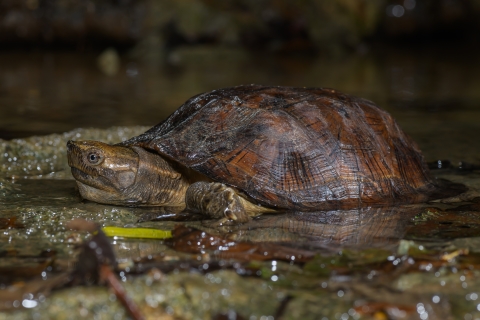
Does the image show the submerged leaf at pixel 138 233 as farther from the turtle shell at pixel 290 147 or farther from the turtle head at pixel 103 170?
the turtle head at pixel 103 170

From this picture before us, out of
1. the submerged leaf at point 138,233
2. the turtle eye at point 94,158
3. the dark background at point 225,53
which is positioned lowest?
the dark background at point 225,53

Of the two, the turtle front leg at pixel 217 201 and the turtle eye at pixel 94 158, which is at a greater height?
the turtle eye at pixel 94 158

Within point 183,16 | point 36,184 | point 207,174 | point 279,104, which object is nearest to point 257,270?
point 207,174

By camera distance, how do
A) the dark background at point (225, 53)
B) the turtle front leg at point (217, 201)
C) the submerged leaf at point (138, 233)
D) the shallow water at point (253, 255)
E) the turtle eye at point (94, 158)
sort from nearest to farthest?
the shallow water at point (253, 255) → the submerged leaf at point (138, 233) → the turtle front leg at point (217, 201) → the turtle eye at point (94, 158) → the dark background at point (225, 53)

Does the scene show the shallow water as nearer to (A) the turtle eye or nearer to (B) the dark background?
(A) the turtle eye

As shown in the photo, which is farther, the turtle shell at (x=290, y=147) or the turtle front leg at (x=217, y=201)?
the turtle shell at (x=290, y=147)

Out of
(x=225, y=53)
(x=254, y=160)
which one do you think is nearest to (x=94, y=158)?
(x=254, y=160)

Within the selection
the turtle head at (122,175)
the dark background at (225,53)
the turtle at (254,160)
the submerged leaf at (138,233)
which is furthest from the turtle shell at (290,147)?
the dark background at (225,53)

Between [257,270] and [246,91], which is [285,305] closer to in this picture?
[257,270]

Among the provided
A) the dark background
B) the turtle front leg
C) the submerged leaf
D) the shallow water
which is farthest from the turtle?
the dark background

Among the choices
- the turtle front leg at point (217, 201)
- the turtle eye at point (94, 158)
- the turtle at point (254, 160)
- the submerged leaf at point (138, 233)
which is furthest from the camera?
the turtle eye at point (94, 158)
